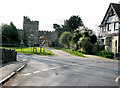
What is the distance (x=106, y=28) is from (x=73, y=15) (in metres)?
40.9

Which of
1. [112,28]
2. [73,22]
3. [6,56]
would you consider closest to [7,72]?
[6,56]

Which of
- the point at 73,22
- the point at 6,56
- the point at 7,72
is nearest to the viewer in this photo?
the point at 7,72

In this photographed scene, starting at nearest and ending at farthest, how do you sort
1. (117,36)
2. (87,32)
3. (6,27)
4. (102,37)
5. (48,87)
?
(48,87), (117,36), (102,37), (87,32), (6,27)

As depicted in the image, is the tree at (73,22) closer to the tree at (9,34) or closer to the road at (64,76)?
the tree at (9,34)

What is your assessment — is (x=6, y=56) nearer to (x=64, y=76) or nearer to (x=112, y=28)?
(x=64, y=76)

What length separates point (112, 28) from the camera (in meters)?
33.7

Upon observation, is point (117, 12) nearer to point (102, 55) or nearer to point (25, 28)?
point (102, 55)

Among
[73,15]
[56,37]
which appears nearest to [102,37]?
[73,15]

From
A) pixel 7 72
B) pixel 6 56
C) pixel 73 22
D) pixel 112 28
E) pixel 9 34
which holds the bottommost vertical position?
pixel 7 72

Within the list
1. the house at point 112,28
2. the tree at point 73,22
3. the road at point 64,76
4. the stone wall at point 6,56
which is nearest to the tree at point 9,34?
the tree at point 73,22

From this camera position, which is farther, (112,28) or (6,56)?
(112,28)

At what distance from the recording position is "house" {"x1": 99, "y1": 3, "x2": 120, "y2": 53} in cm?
3173

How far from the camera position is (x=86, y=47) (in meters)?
39.0

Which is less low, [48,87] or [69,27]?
[69,27]
